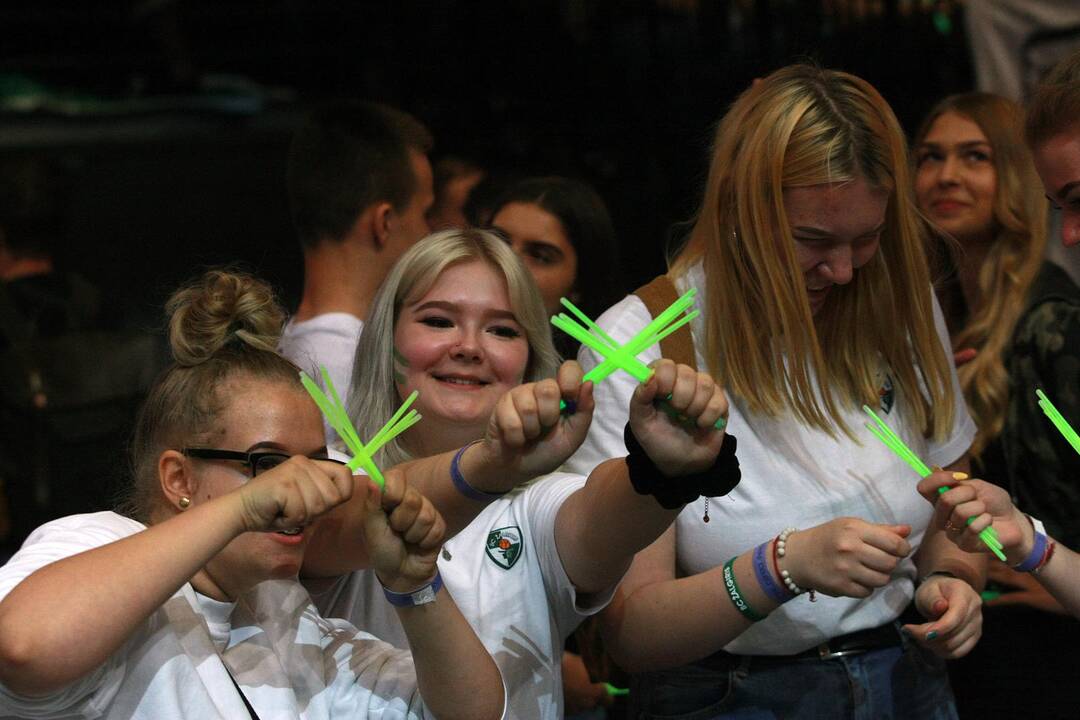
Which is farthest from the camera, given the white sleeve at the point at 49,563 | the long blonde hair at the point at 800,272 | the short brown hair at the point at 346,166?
the short brown hair at the point at 346,166

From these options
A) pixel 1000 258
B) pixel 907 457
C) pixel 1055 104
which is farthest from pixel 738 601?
pixel 1000 258

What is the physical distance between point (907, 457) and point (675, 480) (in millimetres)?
446

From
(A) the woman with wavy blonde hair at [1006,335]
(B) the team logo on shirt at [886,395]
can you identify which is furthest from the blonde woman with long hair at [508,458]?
(A) the woman with wavy blonde hair at [1006,335]

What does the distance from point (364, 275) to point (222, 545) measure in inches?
60.2

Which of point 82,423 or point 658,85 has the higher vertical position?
point 658,85

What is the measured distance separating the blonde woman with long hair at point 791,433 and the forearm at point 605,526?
150mm

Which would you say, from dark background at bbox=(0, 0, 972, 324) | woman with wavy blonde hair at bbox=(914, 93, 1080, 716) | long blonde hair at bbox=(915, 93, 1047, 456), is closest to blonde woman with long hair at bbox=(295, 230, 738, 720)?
woman with wavy blonde hair at bbox=(914, 93, 1080, 716)

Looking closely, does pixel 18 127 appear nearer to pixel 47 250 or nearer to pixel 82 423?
pixel 47 250

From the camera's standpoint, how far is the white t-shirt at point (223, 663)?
1543 mm

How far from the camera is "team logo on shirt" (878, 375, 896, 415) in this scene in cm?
209

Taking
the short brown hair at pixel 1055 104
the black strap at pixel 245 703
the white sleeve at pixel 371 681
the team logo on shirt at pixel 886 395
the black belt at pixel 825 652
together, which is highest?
the short brown hair at pixel 1055 104

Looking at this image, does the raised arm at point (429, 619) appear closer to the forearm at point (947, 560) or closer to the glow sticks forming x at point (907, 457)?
the glow sticks forming x at point (907, 457)

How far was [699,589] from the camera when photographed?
1.82 meters

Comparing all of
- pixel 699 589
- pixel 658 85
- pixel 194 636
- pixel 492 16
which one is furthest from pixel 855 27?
pixel 194 636
